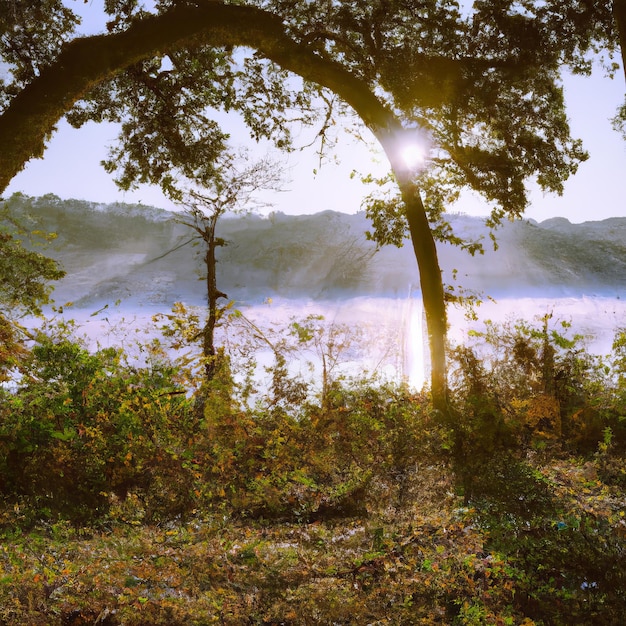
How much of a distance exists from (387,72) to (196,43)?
9.83 feet

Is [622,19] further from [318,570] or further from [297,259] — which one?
[297,259]

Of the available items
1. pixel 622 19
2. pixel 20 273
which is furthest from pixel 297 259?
pixel 622 19

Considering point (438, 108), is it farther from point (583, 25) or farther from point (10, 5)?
point (10, 5)

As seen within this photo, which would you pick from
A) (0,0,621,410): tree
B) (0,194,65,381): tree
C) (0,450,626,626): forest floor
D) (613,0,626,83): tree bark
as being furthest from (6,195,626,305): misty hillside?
(0,450,626,626): forest floor

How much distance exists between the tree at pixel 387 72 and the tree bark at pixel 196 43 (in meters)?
0.02

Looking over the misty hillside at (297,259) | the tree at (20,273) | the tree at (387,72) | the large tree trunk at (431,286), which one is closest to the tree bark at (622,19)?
the tree at (387,72)

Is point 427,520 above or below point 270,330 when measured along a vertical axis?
below

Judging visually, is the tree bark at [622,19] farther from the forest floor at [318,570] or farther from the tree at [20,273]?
the tree at [20,273]

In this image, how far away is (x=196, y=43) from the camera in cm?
731

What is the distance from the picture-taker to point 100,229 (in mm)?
47000

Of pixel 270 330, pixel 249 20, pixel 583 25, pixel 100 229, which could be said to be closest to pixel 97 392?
pixel 270 330

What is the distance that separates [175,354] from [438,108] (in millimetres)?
5944

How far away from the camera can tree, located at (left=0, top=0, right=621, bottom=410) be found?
7.26 metres

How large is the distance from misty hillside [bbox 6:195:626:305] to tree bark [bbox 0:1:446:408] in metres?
29.6
